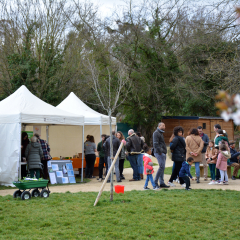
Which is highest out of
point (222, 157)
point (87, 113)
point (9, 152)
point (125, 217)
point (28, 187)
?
point (87, 113)

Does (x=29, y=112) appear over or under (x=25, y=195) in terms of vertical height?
over

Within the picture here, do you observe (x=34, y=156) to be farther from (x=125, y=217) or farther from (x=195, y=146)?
(x=125, y=217)

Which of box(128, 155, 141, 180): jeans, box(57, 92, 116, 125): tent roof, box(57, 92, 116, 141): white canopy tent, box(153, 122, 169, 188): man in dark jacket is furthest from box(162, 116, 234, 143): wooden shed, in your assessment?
box(153, 122, 169, 188): man in dark jacket

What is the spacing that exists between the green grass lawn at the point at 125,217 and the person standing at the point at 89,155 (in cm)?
492

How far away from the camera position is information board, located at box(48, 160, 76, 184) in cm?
1094

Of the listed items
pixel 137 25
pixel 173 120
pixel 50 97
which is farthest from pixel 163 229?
pixel 173 120

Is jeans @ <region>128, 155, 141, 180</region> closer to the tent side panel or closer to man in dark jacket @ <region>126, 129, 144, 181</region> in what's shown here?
man in dark jacket @ <region>126, 129, 144, 181</region>

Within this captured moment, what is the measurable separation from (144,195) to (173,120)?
828 inches

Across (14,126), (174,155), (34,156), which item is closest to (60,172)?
(34,156)

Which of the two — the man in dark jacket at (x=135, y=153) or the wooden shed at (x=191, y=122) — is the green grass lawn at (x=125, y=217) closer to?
the man in dark jacket at (x=135, y=153)

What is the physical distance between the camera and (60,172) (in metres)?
11.1

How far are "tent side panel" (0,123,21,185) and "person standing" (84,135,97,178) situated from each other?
10.3 ft

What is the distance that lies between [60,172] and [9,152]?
6.18 feet

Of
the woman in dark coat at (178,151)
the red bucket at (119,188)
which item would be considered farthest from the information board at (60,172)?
the woman in dark coat at (178,151)
